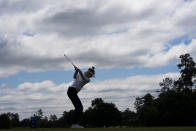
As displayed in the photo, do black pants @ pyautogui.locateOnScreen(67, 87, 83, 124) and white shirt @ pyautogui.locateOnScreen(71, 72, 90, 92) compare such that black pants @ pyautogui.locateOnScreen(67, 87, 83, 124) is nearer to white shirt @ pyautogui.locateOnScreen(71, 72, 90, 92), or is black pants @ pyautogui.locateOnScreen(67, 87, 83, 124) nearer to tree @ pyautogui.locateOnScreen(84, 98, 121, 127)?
white shirt @ pyautogui.locateOnScreen(71, 72, 90, 92)

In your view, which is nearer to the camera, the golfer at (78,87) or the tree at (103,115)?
the golfer at (78,87)

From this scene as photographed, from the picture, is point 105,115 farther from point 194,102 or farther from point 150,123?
point 194,102

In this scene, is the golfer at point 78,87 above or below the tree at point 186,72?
below

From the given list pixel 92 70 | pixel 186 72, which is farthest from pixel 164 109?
pixel 92 70

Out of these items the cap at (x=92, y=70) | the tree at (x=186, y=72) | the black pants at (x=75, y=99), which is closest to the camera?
the black pants at (x=75, y=99)

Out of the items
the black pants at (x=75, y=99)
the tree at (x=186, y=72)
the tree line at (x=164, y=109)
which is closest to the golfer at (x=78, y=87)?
the black pants at (x=75, y=99)

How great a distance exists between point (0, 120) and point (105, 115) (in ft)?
200

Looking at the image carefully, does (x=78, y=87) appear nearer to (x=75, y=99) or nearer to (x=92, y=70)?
(x=75, y=99)

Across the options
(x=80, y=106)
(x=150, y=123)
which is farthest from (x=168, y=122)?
(x=80, y=106)

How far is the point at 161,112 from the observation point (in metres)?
72.9

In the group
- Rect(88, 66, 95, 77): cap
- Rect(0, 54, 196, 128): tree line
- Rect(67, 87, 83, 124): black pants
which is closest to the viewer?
Rect(67, 87, 83, 124): black pants

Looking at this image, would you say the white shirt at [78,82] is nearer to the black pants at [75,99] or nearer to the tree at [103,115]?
the black pants at [75,99]

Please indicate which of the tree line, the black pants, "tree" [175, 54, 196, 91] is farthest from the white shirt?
"tree" [175, 54, 196, 91]

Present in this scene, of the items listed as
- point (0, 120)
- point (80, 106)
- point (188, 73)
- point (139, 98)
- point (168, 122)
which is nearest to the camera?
point (80, 106)
